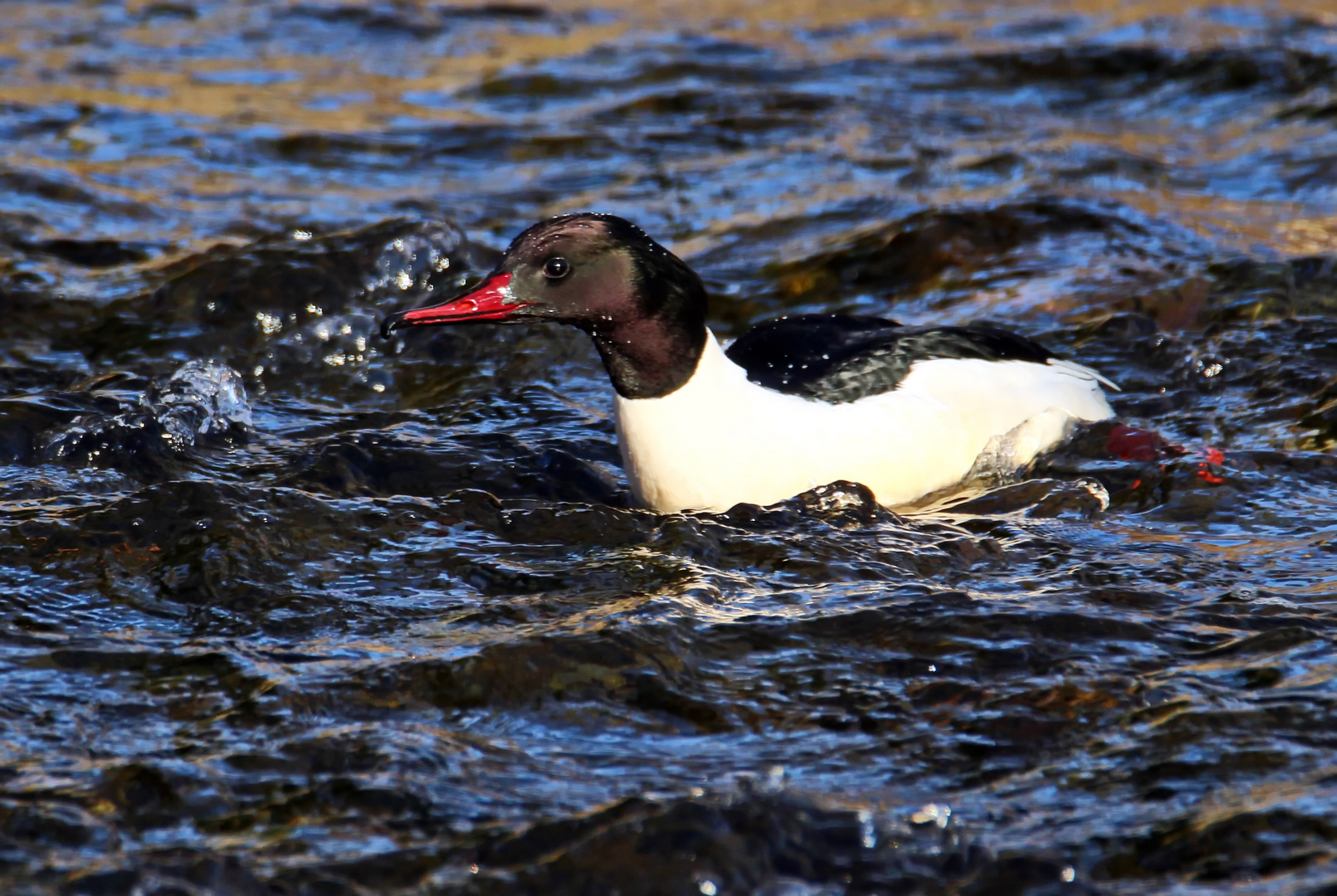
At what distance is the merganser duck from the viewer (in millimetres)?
5109

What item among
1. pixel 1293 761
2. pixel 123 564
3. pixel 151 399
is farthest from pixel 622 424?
pixel 1293 761

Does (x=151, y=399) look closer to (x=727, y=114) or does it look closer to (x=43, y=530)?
(x=43, y=530)

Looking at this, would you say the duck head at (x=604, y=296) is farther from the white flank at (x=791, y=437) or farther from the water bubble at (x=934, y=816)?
the water bubble at (x=934, y=816)

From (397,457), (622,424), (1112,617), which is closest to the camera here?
(1112,617)

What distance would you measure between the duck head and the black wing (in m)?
0.40

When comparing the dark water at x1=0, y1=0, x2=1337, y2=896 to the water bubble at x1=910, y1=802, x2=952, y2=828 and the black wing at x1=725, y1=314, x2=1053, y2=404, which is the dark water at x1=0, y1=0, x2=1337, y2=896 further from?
the black wing at x1=725, y1=314, x2=1053, y2=404

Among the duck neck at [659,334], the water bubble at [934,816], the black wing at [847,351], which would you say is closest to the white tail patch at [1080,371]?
the black wing at [847,351]

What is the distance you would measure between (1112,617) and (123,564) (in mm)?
2972

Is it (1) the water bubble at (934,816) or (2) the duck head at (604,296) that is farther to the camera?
(2) the duck head at (604,296)

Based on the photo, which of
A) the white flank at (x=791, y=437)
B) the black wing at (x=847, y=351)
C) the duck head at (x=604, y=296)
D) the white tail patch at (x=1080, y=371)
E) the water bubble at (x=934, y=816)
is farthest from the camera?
the white tail patch at (x=1080, y=371)

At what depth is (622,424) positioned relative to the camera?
5.35 metres

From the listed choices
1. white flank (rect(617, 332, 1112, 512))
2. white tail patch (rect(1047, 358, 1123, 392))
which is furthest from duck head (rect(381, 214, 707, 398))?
white tail patch (rect(1047, 358, 1123, 392))

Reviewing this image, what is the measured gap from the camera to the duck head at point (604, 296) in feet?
16.7

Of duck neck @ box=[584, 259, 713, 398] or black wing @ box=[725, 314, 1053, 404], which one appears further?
black wing @ box=[725, 314, 1053, 404]
